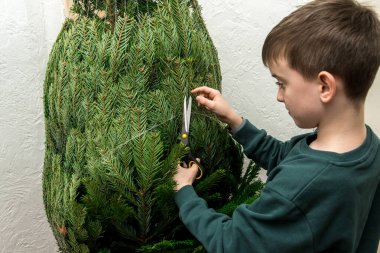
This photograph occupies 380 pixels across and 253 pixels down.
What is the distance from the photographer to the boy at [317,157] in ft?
2.12

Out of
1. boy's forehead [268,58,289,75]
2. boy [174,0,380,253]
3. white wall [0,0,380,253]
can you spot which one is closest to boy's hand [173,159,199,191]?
boy [174,0,380,253]

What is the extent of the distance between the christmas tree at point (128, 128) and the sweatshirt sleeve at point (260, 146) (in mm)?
92

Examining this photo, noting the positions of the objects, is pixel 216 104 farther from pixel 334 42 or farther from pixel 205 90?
pixel 334 42

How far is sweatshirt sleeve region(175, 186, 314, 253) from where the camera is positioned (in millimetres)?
645

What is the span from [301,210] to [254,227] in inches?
3.1

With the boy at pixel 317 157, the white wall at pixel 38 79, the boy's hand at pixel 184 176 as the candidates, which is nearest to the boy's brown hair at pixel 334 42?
the boy at pixel 317 157

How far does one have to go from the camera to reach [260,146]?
35.7 inches

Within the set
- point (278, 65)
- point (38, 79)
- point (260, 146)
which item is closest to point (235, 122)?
point (260, 146)

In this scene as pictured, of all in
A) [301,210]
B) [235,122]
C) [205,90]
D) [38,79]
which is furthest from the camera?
[38,79]

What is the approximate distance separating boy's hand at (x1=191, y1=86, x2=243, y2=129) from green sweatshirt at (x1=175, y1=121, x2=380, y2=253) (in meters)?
0.16

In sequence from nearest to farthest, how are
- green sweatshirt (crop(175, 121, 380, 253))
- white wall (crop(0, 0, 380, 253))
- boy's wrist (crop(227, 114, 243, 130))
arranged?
green sweatshirt (crop(175, 121, 380, 253)) < boy's wrist (crop(227, 114, 243, 130)) < white wall (crop(0, 0, 380, 253))

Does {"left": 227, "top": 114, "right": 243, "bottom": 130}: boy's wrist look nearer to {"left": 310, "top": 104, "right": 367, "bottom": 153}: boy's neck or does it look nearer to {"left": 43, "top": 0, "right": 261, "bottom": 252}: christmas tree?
{"left": 43, "top": 0, "right": 261, "bottom": 252}: christmas tree

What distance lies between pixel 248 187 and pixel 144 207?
236 mm

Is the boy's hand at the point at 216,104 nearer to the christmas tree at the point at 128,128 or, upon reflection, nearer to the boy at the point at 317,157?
the christmas tree at the point at 128,128
